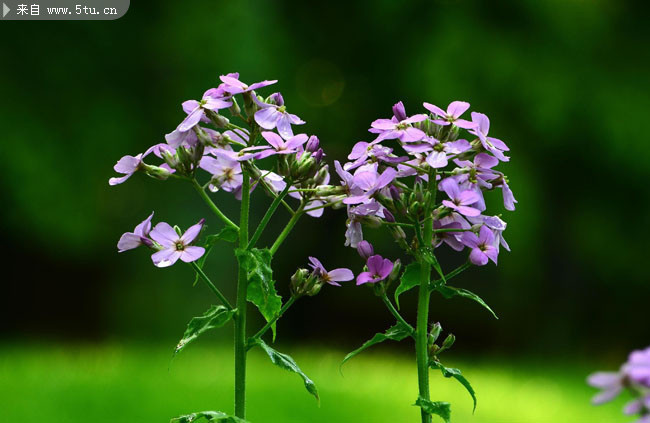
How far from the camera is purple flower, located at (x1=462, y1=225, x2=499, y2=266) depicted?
2248mm

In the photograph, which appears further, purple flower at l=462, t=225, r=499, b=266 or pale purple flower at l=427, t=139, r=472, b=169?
purple flower at l=462, t=225, r=499, b=266

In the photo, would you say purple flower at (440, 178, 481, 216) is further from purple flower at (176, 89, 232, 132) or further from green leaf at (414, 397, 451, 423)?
purple flower at (176, 89, 232, 132)

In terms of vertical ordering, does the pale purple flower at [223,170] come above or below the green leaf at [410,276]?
above

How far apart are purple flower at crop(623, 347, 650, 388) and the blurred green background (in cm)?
602

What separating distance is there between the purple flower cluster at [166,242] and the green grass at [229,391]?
288cm

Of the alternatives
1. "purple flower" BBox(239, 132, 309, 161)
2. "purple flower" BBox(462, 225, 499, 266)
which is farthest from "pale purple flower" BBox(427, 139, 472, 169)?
"purple flower" BBox(239, 132, 309, 161)

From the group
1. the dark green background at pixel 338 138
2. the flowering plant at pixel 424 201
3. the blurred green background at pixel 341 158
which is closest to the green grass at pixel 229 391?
the blurred green background at pixel 341 158

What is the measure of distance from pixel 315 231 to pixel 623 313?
4566 millimetres

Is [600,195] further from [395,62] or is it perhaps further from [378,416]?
[378,416]

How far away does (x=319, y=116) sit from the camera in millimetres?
10148

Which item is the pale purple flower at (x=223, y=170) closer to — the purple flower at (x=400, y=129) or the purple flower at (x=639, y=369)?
the purple flower at (x=400, y=129)

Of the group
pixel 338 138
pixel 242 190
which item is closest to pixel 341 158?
pixel 338 138

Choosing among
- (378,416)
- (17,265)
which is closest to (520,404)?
(378,416)

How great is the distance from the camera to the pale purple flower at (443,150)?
6.96 feet
